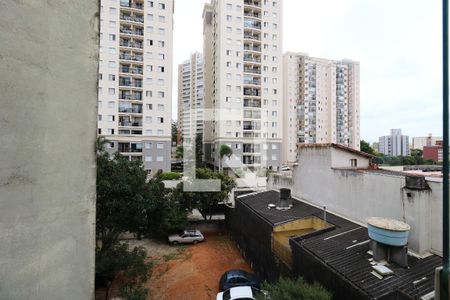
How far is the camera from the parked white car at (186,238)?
15586 mm

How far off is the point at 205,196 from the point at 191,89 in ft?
181

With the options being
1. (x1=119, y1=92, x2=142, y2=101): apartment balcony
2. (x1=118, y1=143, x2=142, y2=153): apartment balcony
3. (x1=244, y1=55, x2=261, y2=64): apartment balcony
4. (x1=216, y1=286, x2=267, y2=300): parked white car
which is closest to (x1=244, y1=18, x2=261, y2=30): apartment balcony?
(x1=244, y1=55, x2=261, y2=64): apartment balcony

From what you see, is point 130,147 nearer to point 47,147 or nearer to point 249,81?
point 249,81

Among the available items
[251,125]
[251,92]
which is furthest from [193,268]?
[251,92]

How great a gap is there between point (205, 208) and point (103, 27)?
27.3 meters

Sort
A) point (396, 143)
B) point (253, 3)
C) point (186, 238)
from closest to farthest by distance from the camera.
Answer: point (186, 238)
point (253, 3)
point (396, 143)

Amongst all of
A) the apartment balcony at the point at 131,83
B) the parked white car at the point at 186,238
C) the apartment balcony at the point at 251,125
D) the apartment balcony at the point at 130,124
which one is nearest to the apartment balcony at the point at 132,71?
the apartment balcony at the point at 131,83

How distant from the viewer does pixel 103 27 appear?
31.3 meters

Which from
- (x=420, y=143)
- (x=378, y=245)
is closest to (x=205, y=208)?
(x=378, y=245)

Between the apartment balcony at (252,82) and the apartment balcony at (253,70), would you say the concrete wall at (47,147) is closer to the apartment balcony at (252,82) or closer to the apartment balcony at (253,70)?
the apartment balcony at (252,82)

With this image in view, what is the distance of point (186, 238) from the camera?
15672 millimetres

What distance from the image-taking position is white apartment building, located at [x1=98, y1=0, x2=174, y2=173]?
3231 cm

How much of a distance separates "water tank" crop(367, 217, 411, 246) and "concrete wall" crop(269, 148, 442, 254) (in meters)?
1.07

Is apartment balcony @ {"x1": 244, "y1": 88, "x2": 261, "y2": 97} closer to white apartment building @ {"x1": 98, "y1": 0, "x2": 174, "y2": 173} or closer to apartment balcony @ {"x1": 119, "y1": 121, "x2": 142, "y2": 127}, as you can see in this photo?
white apartment building @ {"x1": 98, "y1": 0, "x2": 174, "y2": 173}
